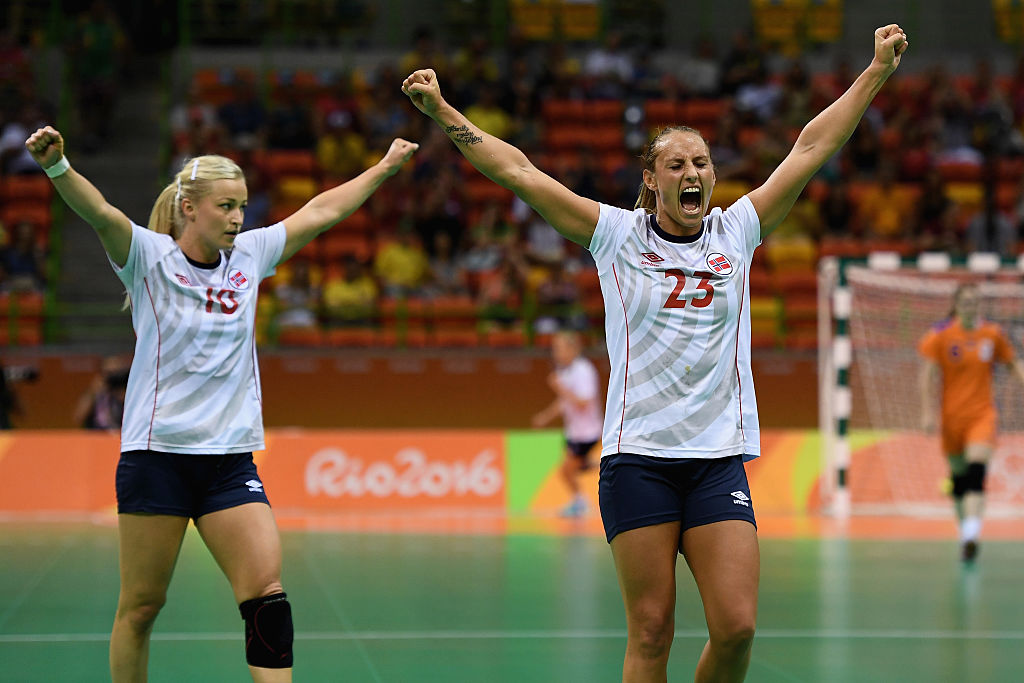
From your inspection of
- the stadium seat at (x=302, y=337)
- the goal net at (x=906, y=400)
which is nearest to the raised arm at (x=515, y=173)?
the goal net at (x=906, y=400)

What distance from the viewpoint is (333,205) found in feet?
17.5

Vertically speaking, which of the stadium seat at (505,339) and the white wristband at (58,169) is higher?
the white wristband at (58,169)

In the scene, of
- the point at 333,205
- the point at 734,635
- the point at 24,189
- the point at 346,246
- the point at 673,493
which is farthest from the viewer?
the point at 24,189

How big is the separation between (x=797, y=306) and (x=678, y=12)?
8906mm

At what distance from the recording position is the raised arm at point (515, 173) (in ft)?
14.4

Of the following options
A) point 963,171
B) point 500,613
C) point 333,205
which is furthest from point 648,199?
point 963,171

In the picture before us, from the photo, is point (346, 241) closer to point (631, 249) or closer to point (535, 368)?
point (535, 368)

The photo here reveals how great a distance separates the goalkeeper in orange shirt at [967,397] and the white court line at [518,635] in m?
3.41

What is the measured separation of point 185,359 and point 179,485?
18.3 inches

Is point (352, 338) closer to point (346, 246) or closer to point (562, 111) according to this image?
point (346, 246)

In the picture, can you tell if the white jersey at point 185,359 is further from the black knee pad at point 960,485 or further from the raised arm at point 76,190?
the black knee pad at point 960,485

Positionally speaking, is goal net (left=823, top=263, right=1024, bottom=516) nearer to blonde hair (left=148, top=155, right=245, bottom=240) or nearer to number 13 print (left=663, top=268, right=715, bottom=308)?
number 13 print (left=663, top=268, right=715, bottom=308)

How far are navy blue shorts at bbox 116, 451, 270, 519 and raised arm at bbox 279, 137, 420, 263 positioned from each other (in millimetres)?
980

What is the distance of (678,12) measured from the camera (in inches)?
974
